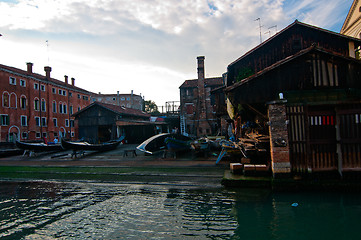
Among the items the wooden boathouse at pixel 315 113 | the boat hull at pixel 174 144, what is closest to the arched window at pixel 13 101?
the boat hull at pixel 174 144

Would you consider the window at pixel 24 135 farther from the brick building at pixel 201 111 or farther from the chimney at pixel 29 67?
the brick building at pixel 201 111

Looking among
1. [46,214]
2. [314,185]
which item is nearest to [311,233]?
[314,185]

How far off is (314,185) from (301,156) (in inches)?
41.6

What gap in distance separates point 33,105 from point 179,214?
36.3 meters

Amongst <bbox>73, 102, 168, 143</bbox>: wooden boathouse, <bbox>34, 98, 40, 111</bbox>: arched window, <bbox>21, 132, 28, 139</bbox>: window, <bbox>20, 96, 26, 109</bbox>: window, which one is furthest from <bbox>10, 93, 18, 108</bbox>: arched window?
<bbox>73, 102, 168, 143</bbox>: wooden boathouse

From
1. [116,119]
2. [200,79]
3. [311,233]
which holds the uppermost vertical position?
[200,79]

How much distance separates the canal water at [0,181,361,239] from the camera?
498 centimetres

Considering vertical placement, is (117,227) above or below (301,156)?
below

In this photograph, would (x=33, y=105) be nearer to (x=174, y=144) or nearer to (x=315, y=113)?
(x=174, y=144)

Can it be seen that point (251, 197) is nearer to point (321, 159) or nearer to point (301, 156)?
point (301, 156)

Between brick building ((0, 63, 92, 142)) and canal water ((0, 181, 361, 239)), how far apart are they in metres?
24.5

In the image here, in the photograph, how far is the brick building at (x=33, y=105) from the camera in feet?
98.0

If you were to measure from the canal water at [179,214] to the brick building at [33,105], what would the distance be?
24494 mm

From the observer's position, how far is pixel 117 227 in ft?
17.6
